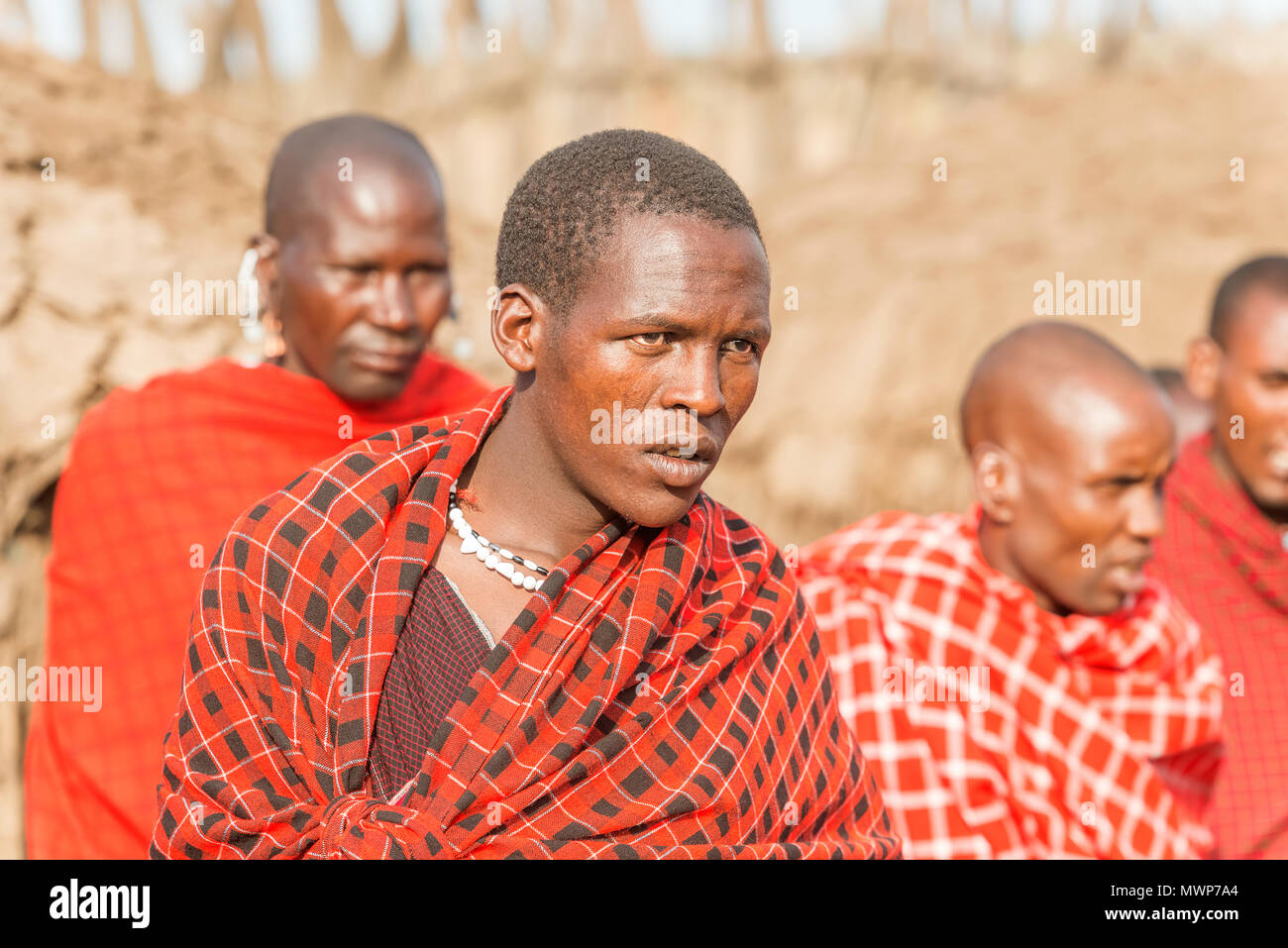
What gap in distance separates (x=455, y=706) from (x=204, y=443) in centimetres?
196

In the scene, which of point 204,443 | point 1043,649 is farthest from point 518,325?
point 1043,649

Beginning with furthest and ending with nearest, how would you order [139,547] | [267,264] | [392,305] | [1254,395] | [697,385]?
[1254,395] < [267,264] < [392,305] < [139,547] < [697,385]

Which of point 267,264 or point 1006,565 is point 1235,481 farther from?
point 267,264

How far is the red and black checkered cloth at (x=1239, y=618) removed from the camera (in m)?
4.30

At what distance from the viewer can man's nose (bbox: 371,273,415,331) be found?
3.81 m

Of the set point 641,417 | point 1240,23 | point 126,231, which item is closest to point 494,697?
point 641,417

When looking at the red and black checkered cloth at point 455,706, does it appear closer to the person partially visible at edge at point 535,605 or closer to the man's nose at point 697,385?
the person partially visible at edge at point 535,605

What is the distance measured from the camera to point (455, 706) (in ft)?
7.18

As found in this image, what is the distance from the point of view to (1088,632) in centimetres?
381

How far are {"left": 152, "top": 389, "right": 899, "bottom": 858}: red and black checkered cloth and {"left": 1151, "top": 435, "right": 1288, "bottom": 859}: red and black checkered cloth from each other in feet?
8.12

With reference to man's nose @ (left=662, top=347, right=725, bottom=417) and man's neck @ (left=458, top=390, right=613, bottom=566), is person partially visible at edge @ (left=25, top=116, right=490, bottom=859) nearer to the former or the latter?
man's neck @ (left=458, top=390, right=613, bottom=566)

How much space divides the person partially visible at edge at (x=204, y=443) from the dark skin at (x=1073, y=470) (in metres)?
1.78

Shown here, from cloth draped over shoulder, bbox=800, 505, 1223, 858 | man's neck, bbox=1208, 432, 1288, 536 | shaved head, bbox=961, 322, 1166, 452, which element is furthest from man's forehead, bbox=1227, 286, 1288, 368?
cloth draped over shoulder, bbox=800, 505, 1223, 858
